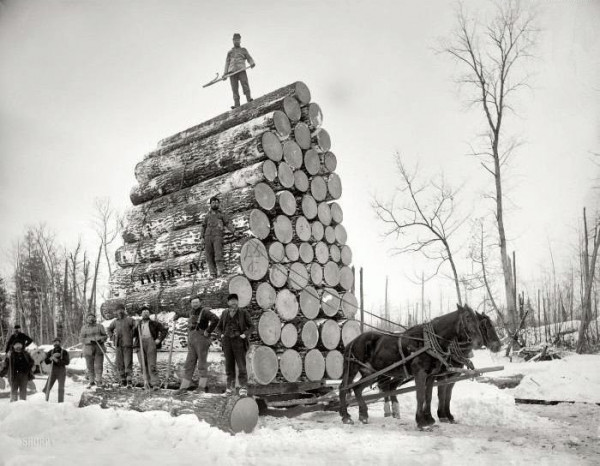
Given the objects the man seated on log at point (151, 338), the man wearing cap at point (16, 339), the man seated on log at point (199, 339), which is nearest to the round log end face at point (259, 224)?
the man seated on log at point (199, 339)

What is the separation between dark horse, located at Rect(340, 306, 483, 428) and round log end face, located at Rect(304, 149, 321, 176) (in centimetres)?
397

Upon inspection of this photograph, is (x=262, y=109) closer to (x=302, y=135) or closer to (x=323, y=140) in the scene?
(x=302, y=135)

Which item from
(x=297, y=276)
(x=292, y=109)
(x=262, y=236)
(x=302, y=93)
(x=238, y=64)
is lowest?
(x=297, y=276)

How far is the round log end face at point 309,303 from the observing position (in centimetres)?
954

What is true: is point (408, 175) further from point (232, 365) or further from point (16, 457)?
point (16, 457)

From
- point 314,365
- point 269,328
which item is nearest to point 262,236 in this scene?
point 269,328

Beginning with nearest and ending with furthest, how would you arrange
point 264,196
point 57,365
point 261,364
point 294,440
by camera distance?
point 294,440
point 261,364
point 264,196
point 57,365

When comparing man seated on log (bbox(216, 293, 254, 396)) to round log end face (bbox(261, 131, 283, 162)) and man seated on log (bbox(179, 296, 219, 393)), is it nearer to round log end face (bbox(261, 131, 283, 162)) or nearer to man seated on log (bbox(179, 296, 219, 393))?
man seated on log (bbox(179, 296, 219, 393))

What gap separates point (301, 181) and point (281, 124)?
127 cm

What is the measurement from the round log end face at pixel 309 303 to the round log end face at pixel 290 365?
870 mm

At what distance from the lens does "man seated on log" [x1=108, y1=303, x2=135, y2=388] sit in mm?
9211

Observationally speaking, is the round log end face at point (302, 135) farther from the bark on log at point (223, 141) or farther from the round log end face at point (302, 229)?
the round log end face at point (302, 229)

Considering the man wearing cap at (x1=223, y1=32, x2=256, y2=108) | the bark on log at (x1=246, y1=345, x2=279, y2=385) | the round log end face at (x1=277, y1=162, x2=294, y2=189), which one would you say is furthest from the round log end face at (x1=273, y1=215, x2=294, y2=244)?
the man wearing cap at (x1=223, y1=32, x2=256, y2=108)

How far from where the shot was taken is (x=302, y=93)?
35.1 feet
